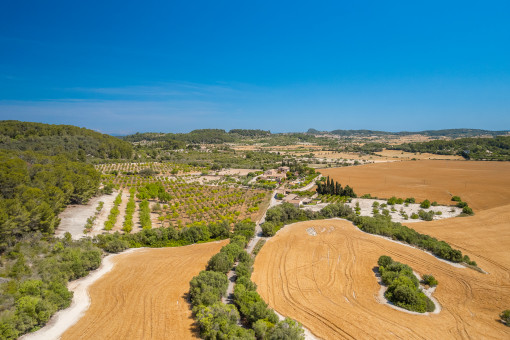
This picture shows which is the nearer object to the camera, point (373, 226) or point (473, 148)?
point (373, 226)

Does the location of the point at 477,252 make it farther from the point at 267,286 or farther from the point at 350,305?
the point at 267,286

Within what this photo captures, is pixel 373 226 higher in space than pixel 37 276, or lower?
lower

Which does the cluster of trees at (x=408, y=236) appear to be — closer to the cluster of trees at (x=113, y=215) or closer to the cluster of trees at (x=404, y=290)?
the cluster of trees at (x=404, y=290)

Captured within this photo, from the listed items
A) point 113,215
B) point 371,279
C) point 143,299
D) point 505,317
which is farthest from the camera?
point 113,215

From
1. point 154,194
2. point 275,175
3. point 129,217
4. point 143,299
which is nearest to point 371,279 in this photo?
point 143,299

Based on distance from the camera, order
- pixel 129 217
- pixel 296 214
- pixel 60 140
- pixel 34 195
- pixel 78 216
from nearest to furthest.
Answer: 1. pixel 34 195
2. pixel 78 216
3. pixel 129 217
4. pixel 296 214
5. pixel 60 140

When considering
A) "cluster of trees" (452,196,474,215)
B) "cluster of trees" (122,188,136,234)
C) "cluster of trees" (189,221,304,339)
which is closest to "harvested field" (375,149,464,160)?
"cluster of trees" (452,196,474,215)

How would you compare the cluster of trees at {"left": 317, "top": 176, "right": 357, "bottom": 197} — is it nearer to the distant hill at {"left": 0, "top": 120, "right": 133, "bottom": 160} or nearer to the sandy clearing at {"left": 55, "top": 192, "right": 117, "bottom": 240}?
the sandy clearing at {"left": 55, "top": 192, "right": 117, "bottom": 240}

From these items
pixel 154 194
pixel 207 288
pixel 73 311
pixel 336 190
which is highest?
pixel 154 194

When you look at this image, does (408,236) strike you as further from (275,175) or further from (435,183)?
(435,183)
